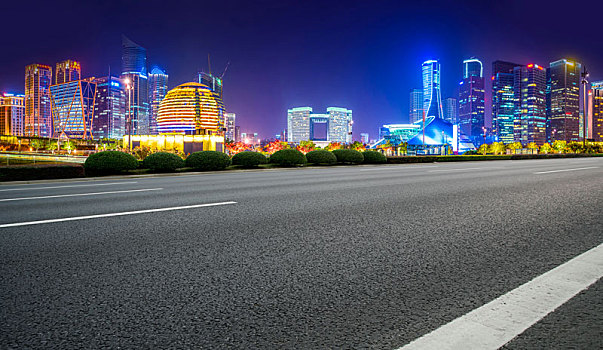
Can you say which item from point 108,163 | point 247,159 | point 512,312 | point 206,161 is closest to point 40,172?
point 108,163

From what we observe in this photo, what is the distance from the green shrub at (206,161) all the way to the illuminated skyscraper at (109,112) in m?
174

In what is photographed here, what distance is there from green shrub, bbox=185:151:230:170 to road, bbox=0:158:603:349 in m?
14.8

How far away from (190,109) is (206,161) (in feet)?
442

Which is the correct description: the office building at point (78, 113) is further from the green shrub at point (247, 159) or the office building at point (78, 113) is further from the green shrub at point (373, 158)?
the green shrub at point (373, 158)

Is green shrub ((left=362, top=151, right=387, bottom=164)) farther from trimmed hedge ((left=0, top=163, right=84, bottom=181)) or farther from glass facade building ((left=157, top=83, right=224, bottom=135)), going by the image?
glass facade building ((left=157, top=83, right=224, bottom=135))

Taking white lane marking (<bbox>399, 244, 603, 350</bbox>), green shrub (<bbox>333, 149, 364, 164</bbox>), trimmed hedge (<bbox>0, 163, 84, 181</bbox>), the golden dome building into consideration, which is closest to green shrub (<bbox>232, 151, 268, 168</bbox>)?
green shrub (<bbox>333, 149, 364, 164</bbox>)

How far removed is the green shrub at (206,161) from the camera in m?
21.2

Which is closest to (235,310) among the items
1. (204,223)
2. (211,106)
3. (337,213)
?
(204,223)

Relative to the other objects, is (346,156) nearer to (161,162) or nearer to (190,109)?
(161,162)

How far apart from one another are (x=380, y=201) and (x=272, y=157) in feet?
61.1

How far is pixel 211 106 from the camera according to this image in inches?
5842

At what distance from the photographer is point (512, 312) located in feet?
7.67

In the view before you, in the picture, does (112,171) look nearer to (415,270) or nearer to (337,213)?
(337,213)

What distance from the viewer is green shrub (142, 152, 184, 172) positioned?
19219 millimetres
